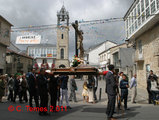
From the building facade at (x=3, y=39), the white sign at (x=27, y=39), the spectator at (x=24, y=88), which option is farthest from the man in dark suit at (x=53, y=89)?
the building facade at (x=3, y=39)

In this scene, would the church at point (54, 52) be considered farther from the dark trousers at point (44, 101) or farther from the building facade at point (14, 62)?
the dark trousers at point (44, 101)

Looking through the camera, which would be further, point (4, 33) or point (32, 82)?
point (4, 33)

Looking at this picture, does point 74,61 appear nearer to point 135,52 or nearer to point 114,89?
point 114,89

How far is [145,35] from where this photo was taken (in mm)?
15375

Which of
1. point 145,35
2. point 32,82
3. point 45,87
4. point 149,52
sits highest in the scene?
point 145,35

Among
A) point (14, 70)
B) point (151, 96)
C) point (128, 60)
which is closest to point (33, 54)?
point (14, 70)

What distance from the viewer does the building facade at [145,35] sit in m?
12.3

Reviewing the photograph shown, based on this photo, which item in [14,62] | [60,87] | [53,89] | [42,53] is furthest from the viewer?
[42,53]

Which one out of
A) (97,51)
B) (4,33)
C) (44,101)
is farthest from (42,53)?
(44,101)

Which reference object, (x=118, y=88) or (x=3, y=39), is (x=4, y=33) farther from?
(x=118, y=88)

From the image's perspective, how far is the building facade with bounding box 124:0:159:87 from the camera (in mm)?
12338

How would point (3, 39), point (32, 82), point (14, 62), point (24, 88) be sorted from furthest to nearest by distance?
point (14, 62) < point (3, 39) < point (24, 88) < point (32, 82)

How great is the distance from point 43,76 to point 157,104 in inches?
265

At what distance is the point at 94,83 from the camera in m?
9.62
